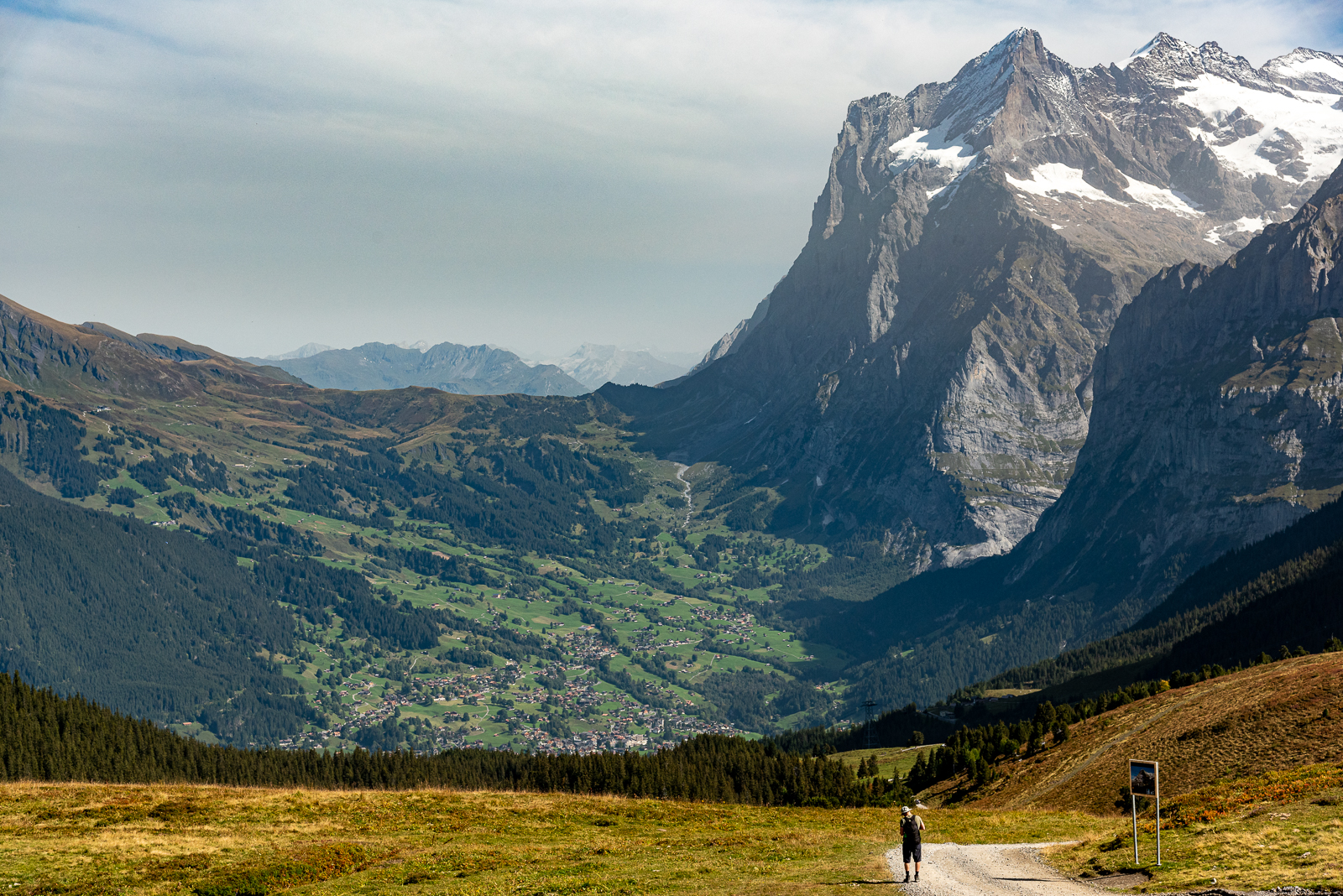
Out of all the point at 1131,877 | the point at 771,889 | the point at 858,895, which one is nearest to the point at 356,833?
the point at 771,889

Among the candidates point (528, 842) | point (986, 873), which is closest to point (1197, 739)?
point (986, 873)

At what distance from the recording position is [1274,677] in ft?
342

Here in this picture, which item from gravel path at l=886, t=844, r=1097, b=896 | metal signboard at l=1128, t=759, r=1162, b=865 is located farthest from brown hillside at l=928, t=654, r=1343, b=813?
metal signboard at l=1128, t=759, r=1162, b=865

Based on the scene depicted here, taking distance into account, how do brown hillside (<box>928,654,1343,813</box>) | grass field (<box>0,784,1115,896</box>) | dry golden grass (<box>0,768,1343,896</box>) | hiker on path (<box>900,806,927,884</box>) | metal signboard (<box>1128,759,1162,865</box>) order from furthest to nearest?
1. brown hillside (<box>928,654,1343,813</box>)
2. grass field (<box>0,784,1115,896</box>)
3. dry golden grass (<box>0,768,1343,896</box>)
4. hiker on path (<box>900,806,927,884</box>)
5. metal signboard (<box>1128,759,1162,865</box>)

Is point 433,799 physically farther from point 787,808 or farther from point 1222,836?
point 1222,836

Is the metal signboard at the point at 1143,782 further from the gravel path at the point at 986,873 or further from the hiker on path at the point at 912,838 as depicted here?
the hiker on path at the point at 912,838

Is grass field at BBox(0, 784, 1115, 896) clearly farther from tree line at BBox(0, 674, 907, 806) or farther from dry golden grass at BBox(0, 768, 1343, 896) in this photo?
tree line at BBox(0, 674, 907, 806)

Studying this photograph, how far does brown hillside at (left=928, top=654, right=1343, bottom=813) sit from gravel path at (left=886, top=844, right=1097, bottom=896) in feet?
101

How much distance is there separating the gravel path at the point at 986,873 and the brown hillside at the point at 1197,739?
1215 inches

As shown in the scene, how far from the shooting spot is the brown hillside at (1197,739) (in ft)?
284

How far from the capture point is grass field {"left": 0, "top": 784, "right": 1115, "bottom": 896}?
A: 191ft

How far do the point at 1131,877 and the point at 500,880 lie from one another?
33748mm

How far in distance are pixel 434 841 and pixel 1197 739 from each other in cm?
6941

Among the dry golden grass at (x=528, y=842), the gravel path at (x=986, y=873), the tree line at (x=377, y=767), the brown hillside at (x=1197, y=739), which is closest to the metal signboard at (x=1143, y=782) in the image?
the dry golden grass at (x=528, y=842)
